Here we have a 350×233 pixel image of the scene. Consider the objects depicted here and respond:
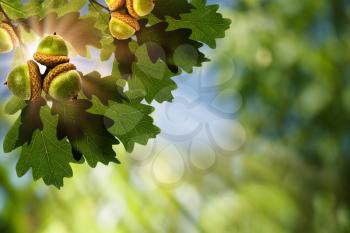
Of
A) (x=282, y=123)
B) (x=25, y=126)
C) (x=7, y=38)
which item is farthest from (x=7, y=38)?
(x=282, y=123)

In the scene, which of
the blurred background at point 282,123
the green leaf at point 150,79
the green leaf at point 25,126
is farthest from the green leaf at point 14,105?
the blurred background at point 282,123

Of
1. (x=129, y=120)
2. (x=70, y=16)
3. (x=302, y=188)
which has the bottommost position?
(x=302, y=188)

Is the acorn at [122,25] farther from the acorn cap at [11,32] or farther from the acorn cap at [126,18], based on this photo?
the acorn cap at [11,32]

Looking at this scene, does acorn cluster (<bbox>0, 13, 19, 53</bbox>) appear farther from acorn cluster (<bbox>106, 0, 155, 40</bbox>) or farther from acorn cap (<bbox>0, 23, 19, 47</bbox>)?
acorn cluster (<bbox>106, 0, 155, 40</bbox>)

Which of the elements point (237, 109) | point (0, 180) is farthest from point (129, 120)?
point (237, 109)

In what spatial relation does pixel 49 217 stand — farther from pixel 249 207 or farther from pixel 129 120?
pixel 129 120

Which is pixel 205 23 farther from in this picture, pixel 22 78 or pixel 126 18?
pixel 22 78
